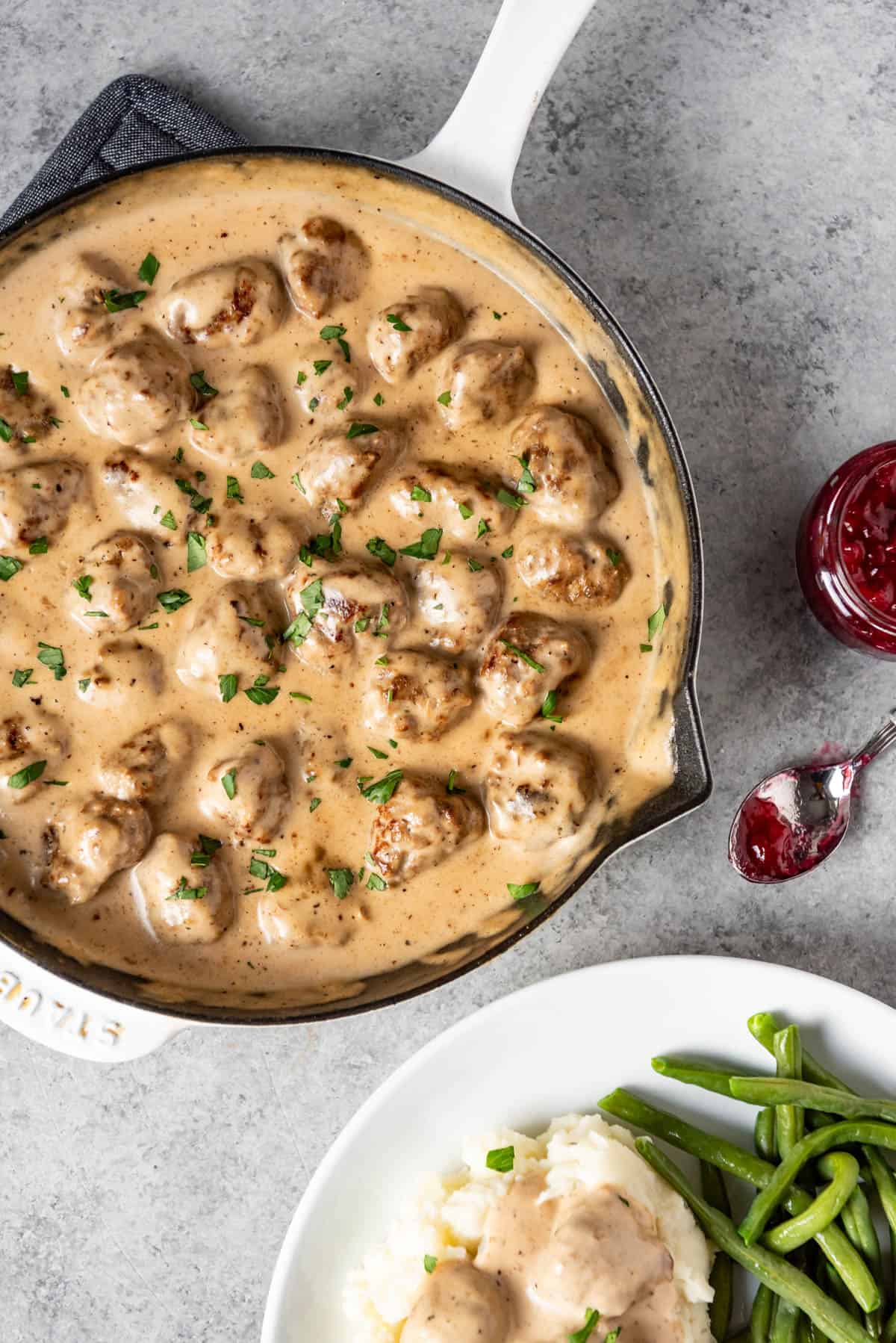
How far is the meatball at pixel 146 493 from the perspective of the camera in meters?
3.30

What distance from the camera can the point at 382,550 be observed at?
339 centimetres

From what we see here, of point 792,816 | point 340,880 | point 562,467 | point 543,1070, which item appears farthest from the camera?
point 792,816

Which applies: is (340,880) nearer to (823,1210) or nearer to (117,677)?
(117,677)

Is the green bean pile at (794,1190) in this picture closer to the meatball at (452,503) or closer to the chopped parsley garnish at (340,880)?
the chopped parsley garnish at (340,880)

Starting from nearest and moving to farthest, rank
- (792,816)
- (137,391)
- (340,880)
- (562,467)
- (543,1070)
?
1. (137,391)
2. (562,467)
3. (340,880)
4. (543,1070)
5. (792,816)

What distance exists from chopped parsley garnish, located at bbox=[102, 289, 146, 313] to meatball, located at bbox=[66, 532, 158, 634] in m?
0.63

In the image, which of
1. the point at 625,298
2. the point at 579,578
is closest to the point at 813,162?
the point at 625,298

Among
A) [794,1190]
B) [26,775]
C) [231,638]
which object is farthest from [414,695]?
[794,1190]

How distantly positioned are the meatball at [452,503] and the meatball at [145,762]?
913 mm

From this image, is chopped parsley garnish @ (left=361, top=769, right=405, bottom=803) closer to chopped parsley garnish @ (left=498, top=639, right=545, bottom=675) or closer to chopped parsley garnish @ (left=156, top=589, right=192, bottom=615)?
chopped parsley garnish @ (left=498, top=639, right=545, bottom=675)

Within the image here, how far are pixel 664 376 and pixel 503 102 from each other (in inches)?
39.5

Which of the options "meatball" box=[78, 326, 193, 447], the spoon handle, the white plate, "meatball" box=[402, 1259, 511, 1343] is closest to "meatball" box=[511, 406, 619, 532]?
"meatball" box=[78, 326, 193, 447]

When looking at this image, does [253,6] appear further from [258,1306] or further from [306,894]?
[258,1306]

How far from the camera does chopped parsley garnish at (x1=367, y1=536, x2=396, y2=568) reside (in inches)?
134
